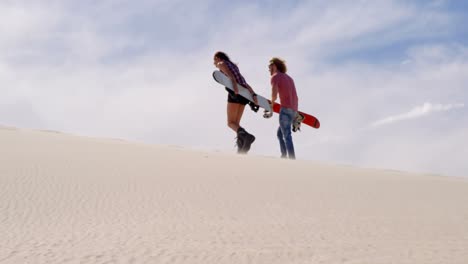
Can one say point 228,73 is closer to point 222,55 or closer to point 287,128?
point 222,55

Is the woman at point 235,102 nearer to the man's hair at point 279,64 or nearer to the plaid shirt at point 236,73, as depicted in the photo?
the plaid shirt at point 236,73

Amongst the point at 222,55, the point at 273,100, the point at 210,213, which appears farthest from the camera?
the point at 222,55

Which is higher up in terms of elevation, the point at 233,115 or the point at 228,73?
the point at 228,73

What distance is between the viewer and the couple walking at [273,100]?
681 centimetres

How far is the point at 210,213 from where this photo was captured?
280 cm

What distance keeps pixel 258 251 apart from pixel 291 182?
214cm

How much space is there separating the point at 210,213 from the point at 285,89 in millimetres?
4280

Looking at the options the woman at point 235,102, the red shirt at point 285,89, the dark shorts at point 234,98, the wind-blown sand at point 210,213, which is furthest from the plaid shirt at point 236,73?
the wind-blown sand at point 210,213

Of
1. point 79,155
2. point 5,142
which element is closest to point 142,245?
point 79,155

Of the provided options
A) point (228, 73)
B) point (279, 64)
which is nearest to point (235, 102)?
point (228, 73)

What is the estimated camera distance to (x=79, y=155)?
4832 millimetres

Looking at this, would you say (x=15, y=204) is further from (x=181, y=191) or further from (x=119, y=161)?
(x=119, y=161)

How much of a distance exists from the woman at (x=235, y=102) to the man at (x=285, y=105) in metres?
0.42

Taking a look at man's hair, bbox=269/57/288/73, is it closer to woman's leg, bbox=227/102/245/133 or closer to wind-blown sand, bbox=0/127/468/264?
woman's leg, bbox=227/102/245/133
